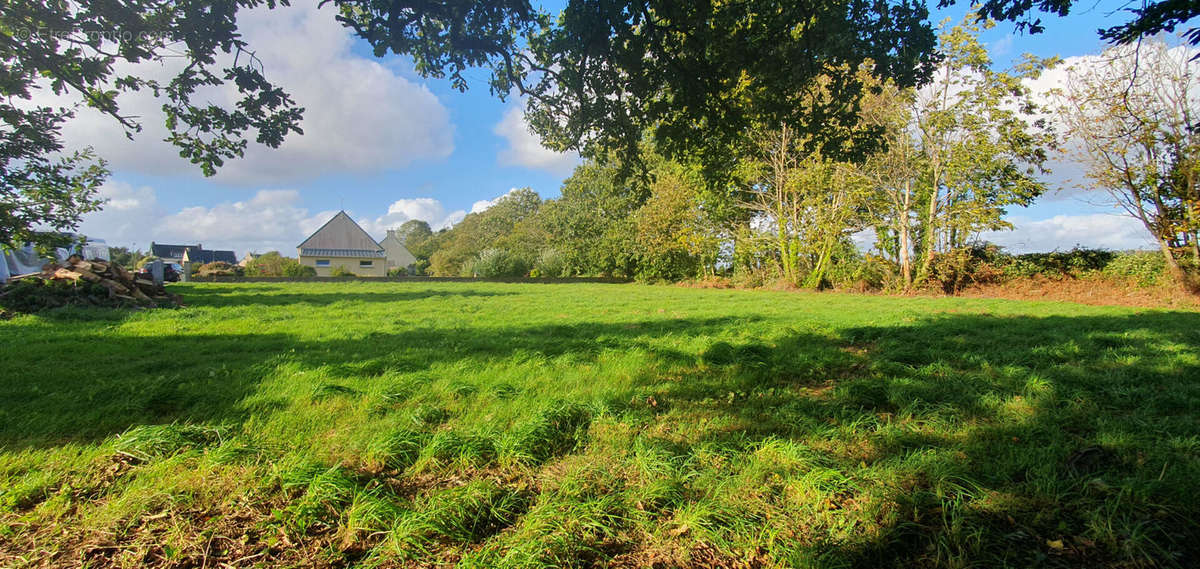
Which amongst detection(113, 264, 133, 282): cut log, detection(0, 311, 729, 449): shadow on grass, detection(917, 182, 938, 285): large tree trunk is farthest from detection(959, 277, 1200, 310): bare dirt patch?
detection(113, 264, 133, 282): cut log

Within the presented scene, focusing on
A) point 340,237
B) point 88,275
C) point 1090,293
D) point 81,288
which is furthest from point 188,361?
point 340,237

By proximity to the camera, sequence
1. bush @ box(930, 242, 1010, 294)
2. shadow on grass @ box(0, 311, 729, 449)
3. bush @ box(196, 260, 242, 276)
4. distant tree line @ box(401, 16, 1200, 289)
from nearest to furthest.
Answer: shadow on grass @ box(0, 311, 729, 449) < distant tree line @ box(401, 16, 1200, 289) < bush @ box(930, 242, 1010, 294) < bush @ box(196, 260, 242, 276)

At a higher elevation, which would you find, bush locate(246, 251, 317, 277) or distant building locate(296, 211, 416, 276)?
distant building locate(296, 211, 416, 276)

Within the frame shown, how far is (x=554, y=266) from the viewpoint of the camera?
32.2 meters

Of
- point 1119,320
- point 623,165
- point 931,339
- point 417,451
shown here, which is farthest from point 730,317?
point 417,451

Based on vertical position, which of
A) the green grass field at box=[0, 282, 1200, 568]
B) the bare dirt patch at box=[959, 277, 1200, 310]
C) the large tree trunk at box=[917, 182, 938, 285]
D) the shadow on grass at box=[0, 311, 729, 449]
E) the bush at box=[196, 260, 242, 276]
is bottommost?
the green grass field at box=[0, 282, 1200, 568]

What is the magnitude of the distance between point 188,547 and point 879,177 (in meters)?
19.2

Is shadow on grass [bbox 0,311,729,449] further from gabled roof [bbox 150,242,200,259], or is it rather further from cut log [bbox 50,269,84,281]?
gabled roof [bbox 150,242,200,259]

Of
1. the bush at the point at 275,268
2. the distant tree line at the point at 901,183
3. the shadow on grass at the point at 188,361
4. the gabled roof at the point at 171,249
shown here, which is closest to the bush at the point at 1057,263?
the distant tree line at the point at 901,183

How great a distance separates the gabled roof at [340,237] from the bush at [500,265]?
1439 cm

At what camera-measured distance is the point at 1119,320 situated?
7.64 metres

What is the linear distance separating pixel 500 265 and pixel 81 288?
23.5 metres

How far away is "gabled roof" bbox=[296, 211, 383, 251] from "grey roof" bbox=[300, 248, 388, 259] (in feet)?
0.61

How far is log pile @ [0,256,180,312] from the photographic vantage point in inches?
330
